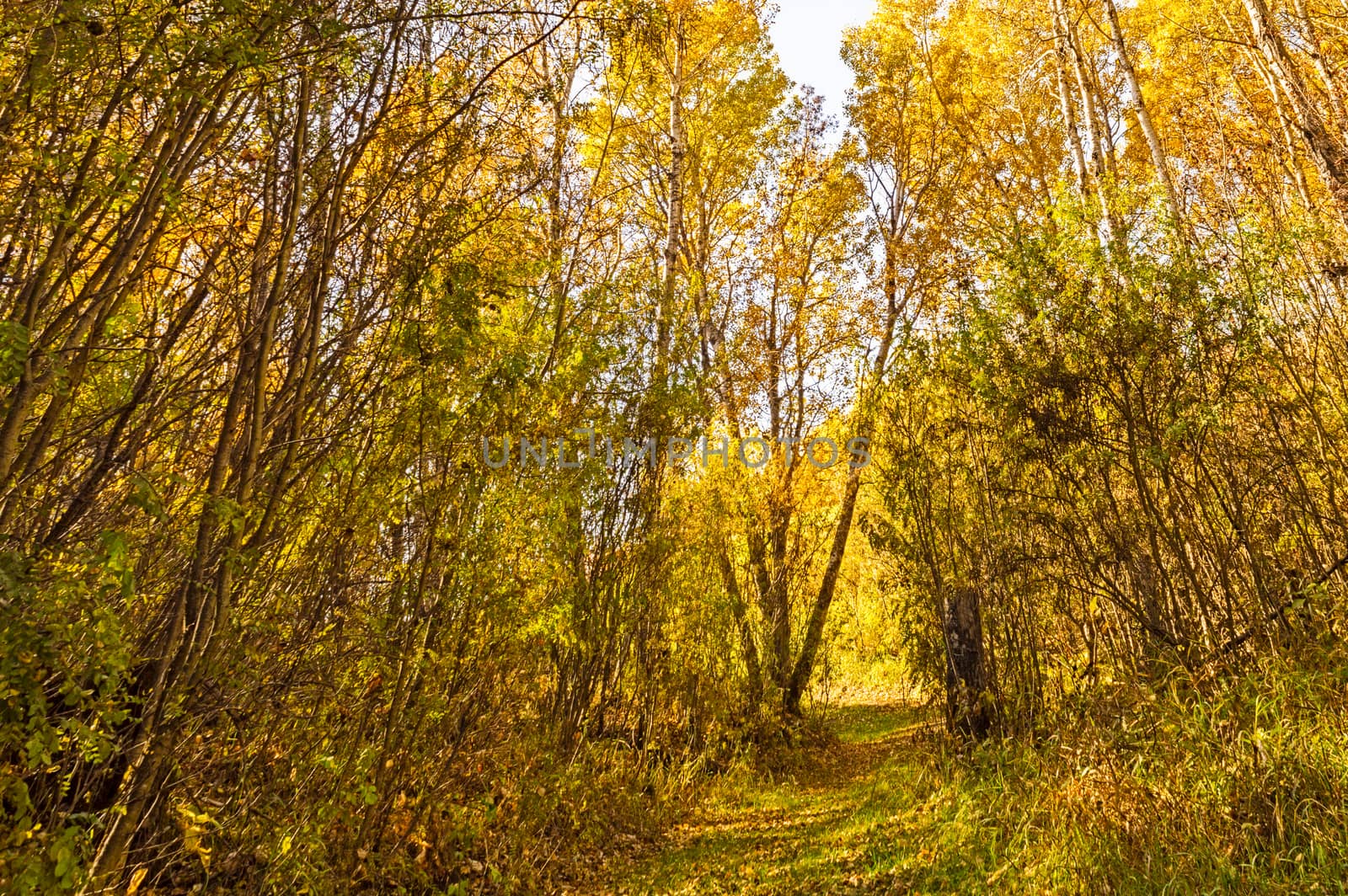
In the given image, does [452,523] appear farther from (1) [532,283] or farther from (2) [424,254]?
(1) [532,283]

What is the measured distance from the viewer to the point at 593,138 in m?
9.79

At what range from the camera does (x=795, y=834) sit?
18.6ft

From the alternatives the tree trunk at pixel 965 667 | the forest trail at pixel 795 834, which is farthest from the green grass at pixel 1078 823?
the tree trunk at pixel 965 667

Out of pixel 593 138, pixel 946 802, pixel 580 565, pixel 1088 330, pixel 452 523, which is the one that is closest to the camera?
pixel 452 523

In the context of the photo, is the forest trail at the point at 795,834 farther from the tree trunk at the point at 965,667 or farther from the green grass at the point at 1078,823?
the tree trunk at the point at 965,667

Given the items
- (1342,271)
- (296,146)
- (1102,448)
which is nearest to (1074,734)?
(1102,448)

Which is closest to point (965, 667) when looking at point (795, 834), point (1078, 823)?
point (795, 834)

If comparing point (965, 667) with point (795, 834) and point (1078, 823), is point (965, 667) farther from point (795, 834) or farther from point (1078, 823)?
point (1078, 823)

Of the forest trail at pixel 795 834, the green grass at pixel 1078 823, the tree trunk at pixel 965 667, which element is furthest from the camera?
the tree trunk at pixel 965 667

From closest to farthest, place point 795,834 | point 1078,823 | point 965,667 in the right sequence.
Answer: point 1078,823 < point 795,834 < point 965,667

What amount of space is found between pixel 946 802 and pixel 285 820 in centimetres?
435

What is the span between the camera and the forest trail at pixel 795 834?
4.56m

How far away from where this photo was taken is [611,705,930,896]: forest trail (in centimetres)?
456

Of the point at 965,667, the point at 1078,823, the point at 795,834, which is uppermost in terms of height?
the point at 965,667
